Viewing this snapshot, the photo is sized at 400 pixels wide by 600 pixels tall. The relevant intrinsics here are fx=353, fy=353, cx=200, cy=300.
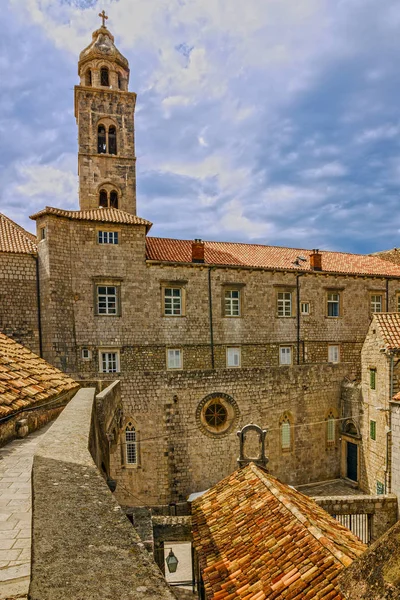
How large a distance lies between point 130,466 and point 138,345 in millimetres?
6346

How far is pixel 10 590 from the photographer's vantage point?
6.64 feet

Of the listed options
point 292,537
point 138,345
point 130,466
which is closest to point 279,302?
point 138,345

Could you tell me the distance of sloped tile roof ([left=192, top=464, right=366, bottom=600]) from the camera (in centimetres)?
574

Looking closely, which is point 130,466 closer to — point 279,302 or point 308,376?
point 308,376

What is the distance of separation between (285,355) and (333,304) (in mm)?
4982

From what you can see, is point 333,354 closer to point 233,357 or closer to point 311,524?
point 233,357

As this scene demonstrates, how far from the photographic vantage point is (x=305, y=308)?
23094 mm

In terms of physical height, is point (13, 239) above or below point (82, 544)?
above

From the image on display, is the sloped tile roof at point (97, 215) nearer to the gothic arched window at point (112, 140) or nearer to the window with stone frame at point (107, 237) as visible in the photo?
the window with stone frame at point (107, 237)

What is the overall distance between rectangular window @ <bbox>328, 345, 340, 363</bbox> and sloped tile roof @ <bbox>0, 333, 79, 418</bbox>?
20.7 m

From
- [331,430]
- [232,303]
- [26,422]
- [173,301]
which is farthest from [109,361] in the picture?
[26,422]

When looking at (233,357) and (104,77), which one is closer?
(233,357)

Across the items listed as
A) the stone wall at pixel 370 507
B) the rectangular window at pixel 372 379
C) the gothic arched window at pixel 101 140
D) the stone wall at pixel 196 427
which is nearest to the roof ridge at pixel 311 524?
the stone wall at pixel 370 507

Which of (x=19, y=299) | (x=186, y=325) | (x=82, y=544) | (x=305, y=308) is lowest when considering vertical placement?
(x=82, y=544)
